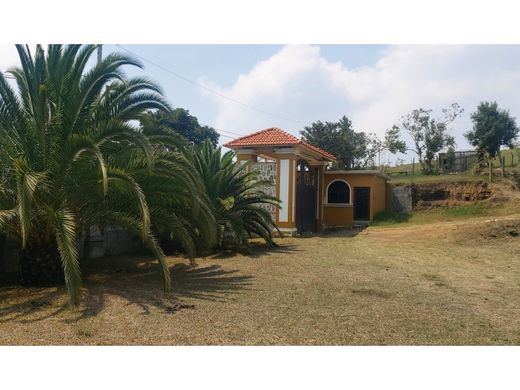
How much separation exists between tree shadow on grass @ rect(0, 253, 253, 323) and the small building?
7.76 metres

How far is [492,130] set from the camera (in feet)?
101

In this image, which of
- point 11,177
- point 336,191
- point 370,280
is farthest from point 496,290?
point 336,191

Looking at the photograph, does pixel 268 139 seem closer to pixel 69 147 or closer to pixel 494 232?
pixel 494 232

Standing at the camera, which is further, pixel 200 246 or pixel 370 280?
pixel 200 246

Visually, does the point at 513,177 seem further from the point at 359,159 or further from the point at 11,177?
the point at 11,177

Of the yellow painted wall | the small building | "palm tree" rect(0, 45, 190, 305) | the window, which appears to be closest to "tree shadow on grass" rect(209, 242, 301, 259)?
the small building

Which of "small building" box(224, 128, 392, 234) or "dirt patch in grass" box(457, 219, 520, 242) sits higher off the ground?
"small building" box(224, 128, 392, 234)

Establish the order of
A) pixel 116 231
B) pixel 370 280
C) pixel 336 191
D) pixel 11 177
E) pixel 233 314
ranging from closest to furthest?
pixel 233 314
pixel 11 177
pixel 370 280
pixel 116 231
pixel 336 191

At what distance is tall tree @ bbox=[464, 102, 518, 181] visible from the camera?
3086 cm

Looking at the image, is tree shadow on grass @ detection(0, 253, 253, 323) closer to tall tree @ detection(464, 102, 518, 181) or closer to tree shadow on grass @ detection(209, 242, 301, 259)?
tree shadow on grass @ detection(209, 242, 301, 259)

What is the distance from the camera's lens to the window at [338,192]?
88.3ft

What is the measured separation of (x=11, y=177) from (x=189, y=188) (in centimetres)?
303

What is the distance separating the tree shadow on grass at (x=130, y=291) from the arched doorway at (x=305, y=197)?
1129cm

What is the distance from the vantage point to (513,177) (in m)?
30.0
